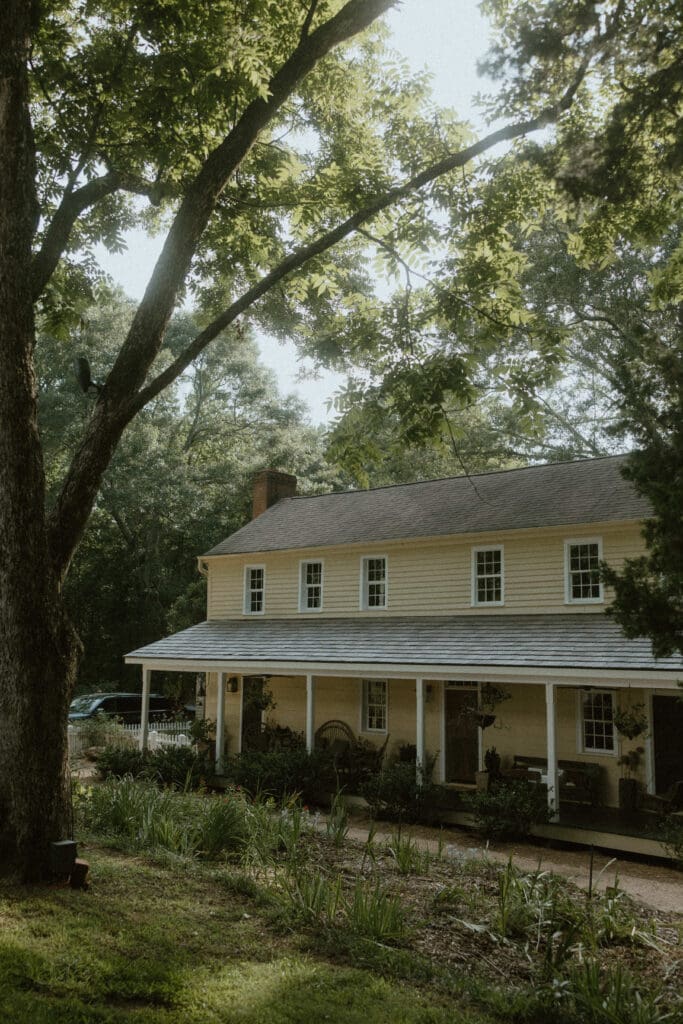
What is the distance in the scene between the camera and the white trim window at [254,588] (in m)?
24.6

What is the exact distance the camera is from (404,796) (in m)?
16.0

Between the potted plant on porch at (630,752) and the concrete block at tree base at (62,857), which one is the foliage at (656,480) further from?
the potted plant on porch at (630,752)

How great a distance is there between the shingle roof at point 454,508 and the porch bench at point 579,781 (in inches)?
207

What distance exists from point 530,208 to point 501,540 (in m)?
10.00

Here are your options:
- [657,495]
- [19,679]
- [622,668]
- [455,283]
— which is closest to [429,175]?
[455,283]

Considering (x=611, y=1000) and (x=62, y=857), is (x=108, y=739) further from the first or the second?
(x=611, y=1000)

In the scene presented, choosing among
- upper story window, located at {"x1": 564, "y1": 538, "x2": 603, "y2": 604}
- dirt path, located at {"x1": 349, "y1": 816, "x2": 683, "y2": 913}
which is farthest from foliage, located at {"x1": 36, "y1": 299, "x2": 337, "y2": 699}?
dirt path, located at {"x1": 349, "y1": 816, "x2": 683, "y2": 913}

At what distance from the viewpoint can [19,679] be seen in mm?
7316

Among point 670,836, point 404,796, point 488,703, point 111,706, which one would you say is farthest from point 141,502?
point 670,836

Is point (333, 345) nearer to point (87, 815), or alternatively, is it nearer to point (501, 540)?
point (87, 815)

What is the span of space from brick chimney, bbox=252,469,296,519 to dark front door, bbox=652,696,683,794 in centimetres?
1523

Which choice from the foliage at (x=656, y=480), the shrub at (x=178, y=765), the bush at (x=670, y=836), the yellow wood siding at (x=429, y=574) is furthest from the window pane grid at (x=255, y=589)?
the foliage at (x=656, y=480)

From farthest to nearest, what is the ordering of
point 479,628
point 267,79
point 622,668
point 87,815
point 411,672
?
point 479,628, point 411,672, point 622,668, point 87,815, point 267,79

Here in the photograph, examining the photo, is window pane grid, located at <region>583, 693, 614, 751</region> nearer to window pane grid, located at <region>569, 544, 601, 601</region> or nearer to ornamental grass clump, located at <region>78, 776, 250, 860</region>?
window pane grid, located at <region>569, 544, 601, 601</region>
